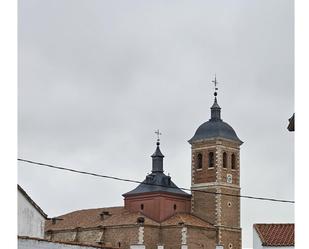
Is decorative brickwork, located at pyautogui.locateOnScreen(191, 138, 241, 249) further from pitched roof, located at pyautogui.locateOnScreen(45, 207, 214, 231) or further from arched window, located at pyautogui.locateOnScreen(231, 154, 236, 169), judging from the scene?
A: pitched roof, located at pyautogui.locateOnScreen(45, 207, 214, 231)

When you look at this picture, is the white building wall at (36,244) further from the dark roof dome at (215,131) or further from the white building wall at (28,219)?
the dark roof dome at (215,131)

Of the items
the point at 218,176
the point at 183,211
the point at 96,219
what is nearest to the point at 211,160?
the point at 218,176

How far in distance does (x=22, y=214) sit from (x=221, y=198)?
3444cm

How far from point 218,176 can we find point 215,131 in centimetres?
274

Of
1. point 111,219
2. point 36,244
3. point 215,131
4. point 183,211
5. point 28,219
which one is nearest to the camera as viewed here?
point 36,244

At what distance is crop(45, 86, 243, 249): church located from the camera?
144ft

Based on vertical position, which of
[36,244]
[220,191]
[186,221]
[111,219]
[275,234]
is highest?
[220,191]

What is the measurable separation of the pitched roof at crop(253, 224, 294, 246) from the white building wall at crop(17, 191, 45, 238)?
6.21m

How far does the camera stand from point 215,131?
47.9 m

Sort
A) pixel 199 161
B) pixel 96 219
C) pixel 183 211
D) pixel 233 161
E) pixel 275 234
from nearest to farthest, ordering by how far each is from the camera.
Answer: pixel 275 234 → pixel 96 219 → pixel 183 211 → pixel 199 161 → pixel 233 161

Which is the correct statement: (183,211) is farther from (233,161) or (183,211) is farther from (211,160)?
(233,161)
